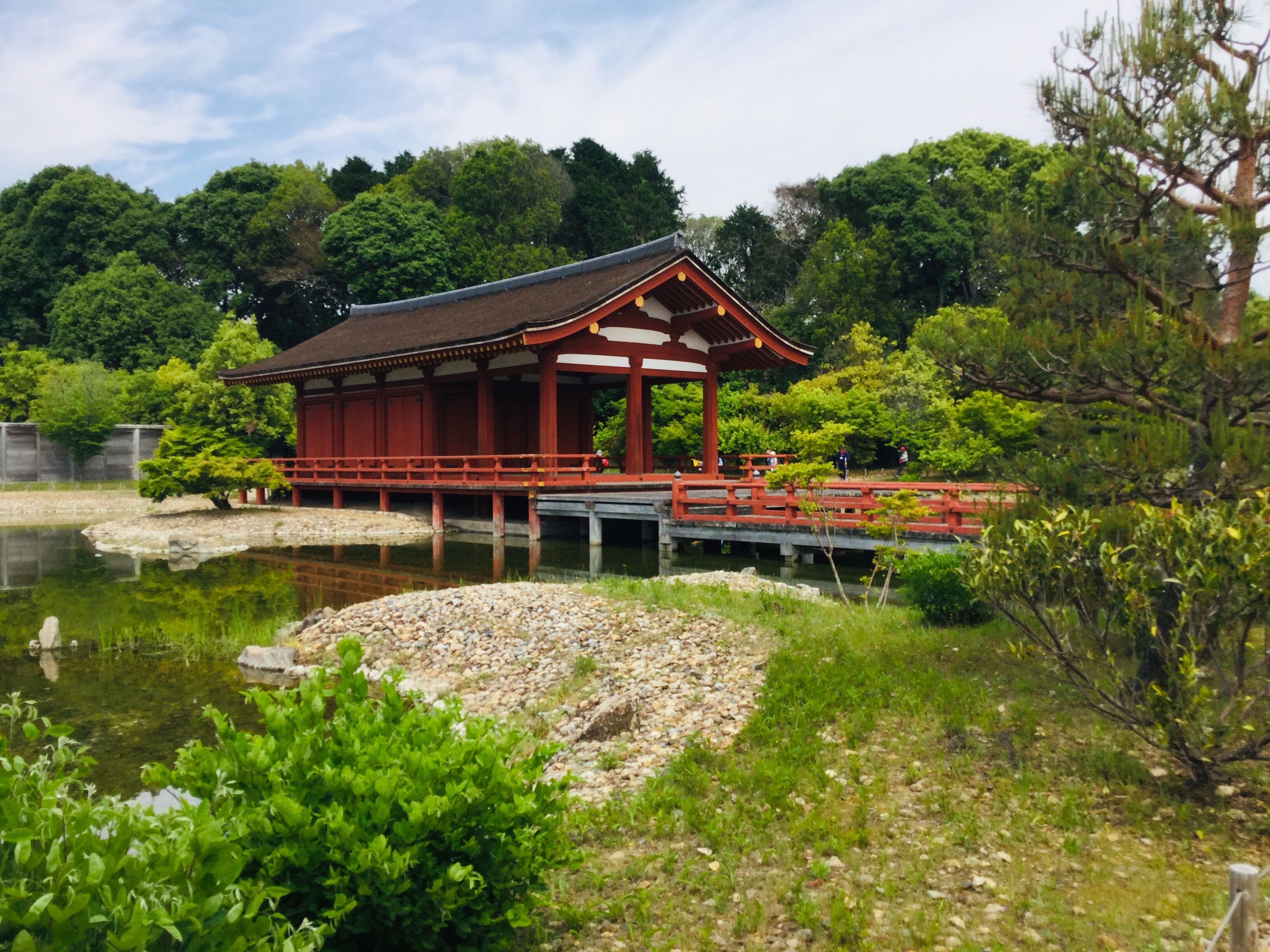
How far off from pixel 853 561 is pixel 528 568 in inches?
208

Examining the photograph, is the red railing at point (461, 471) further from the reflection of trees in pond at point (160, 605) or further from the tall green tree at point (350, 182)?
the tall green tree at point (350, 182)

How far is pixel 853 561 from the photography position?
15.5 m

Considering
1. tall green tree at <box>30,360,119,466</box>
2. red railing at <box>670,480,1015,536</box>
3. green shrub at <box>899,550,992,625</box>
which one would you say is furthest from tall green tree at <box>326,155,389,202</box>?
green shrub at <box>899,550,992,625</box>

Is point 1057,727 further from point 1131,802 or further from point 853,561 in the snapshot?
point 853,561

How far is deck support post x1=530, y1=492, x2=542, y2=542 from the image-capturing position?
1953cm

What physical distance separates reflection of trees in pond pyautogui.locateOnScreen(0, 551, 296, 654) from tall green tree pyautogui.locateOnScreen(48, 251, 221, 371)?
25531 millimetres

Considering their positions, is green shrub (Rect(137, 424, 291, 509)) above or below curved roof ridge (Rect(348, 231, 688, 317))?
below

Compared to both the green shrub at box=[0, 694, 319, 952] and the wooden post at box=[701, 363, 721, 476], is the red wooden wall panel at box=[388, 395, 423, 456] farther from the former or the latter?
the green shrub at box=[0, 694, 319, 952]

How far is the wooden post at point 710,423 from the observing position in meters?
23.3

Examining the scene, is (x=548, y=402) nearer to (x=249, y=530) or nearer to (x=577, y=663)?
(x=249, y=530)

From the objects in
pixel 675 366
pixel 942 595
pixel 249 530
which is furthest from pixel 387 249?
pixel 942 595

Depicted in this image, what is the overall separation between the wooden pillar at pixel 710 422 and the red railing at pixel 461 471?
1157mm

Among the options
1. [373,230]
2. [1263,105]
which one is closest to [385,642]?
[1263,105]

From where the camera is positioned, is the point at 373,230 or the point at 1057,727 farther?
the point at 373,230
